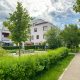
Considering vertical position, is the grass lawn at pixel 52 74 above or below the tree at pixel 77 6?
below

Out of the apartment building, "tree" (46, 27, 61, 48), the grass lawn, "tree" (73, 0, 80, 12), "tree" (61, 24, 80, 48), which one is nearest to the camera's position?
"tree" (73, 0, 80, 12)

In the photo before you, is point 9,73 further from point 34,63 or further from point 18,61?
point 34,63

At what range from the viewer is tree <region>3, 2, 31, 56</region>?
111 ft

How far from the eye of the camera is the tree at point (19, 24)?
111ft

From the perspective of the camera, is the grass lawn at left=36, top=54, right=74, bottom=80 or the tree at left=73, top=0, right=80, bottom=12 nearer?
the tree at left=73, top=0, right=80, bottom=12

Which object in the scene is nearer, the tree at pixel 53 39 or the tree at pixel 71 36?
the tree at pixel 53 39

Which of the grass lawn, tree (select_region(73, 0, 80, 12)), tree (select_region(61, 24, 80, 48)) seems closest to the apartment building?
tree (select_region(61, 24, 80, 48))

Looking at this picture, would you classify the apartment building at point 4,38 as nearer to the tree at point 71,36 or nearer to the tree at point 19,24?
the tree at point 71,36

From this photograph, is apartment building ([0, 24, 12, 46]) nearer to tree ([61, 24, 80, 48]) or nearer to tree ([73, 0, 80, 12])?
tree ([61, 24, 80, 48])

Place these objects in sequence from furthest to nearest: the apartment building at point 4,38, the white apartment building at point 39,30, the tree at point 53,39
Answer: the white apartment building at point 39,30, the apartment building at point 4,38, the tree at point 53,39

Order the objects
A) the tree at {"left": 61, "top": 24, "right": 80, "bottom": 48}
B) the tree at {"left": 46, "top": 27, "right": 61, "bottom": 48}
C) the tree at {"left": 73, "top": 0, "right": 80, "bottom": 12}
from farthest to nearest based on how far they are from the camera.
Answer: the tree at {"left": 61, "top": 24, "right": 80, "bottom": 48} < the tree at {"left": 46, "top": 27, "right": 61, "bottom": 48} < the tree at {"left": 73, "top": 0, "right": 80, "bottom": 12}

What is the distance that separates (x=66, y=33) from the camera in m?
55.3

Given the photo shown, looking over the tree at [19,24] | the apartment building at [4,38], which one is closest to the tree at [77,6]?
the tree at [19,24]

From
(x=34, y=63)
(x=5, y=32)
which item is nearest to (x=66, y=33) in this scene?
(x=5, y=32)
